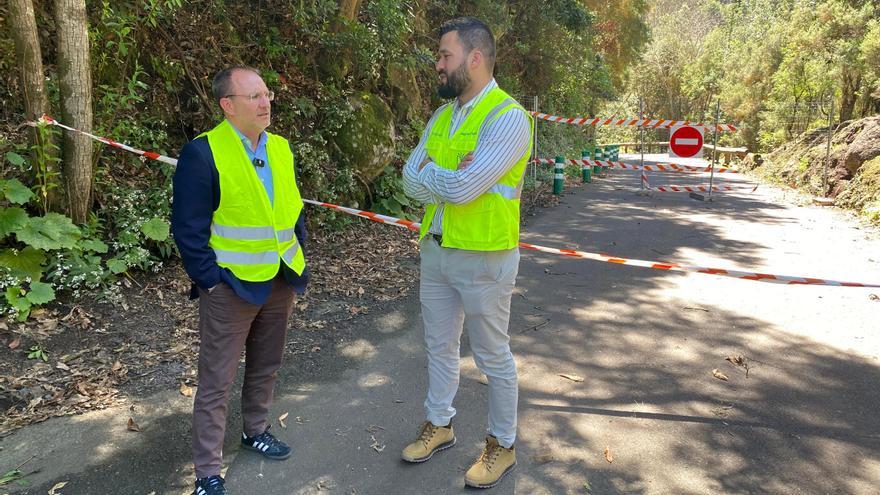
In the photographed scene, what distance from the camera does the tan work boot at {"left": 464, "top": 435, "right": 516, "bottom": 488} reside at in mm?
3221

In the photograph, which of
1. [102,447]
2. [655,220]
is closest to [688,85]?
[655,220]

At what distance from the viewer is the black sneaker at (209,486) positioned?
302 centimetres

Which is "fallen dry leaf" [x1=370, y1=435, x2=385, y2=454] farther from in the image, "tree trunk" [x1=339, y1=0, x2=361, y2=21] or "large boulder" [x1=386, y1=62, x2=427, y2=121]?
"large boulder" [x1=386, y1=62, x2=427, y2=121]

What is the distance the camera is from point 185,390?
418 centimetres

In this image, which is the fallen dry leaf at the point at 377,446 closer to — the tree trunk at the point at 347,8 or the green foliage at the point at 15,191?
the green foliage at the point at 15,191

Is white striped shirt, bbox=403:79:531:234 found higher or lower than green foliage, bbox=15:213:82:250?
higher

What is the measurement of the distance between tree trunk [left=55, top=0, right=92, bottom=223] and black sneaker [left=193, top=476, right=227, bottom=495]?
355 centimetres

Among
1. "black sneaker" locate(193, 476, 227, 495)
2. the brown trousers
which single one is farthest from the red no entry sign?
"black sneaker" locate(193, 476, 227, 495)

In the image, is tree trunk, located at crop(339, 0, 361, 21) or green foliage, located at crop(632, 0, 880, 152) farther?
green foliage, located at crop(632, 0, 880, 152)

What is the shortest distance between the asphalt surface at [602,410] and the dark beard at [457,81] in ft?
6.77

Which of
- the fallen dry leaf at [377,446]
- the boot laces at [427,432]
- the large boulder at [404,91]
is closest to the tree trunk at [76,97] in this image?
Result: the fallen dry leaf at [377,446]

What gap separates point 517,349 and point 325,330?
171 centimetres

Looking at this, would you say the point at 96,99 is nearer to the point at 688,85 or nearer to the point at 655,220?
the point at 655,220

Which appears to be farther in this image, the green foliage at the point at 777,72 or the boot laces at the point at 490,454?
the green foliage at the point at 777,72
